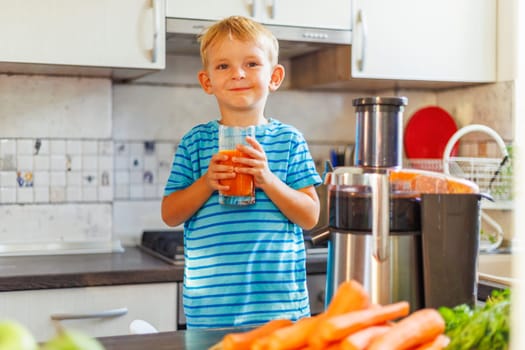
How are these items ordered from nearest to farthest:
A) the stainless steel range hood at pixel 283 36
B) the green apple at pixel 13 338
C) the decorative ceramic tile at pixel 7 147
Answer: the green apple at pixel 13 338 < the stainless steel range hood at pixel 283 36 < the decorative ceramic tile at pixel 7 147

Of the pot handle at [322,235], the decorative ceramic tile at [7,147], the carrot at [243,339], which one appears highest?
the decorative ceramic tile at [7,147]

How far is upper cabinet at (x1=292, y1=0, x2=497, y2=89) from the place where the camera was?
2484mm

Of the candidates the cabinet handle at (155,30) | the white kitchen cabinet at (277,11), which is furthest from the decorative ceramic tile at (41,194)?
the white kitchen cabinet at (277,11)

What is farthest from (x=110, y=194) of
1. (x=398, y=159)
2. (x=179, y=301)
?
(x=398, y=159)

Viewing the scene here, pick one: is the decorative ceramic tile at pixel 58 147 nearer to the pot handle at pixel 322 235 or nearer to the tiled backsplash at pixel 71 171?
the tiled backsplash at pixel 71 171

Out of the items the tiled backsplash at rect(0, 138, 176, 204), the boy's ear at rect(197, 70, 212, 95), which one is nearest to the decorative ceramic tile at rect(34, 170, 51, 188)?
the tiled backsplash at rect(0, 138, 176, 204)

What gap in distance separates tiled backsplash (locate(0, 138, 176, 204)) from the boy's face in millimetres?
978

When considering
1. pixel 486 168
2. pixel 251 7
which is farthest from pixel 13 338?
pixel 486 168

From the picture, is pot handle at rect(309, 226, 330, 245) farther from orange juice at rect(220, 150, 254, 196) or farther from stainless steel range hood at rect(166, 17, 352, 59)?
stainless steel range hood at rect(166, 17, 352, 59)

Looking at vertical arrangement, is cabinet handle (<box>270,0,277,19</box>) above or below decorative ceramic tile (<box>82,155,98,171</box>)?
above

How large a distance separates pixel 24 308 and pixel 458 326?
51.8 inches

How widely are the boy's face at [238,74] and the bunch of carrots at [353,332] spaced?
2.27 ft

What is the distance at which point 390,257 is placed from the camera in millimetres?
1191

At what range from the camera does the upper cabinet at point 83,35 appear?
6.93 feet
